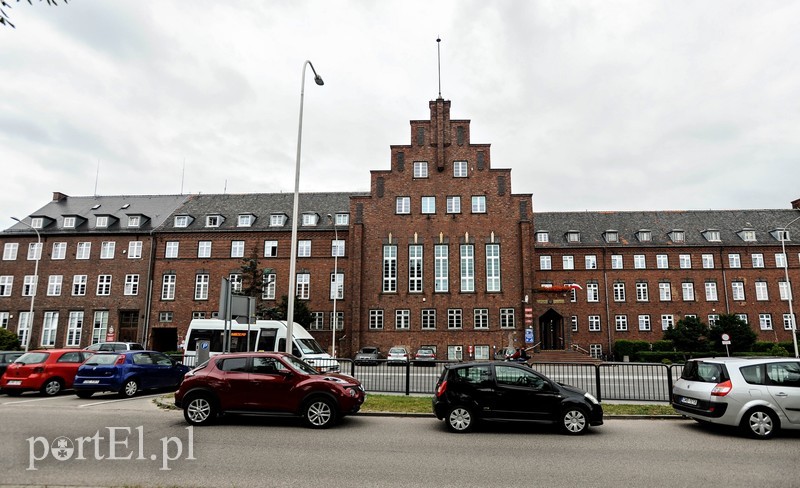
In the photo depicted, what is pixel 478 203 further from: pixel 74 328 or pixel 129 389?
pixel 74 328

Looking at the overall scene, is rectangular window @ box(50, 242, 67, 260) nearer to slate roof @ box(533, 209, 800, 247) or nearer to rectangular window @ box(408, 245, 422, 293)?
rectangular window @ box(408, 245, 422, 293)

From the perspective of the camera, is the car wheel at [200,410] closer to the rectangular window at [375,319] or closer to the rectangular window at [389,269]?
the rectangular window at [375,319]

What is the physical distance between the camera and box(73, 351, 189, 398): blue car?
580 inches

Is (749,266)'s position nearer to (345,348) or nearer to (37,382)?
(345,348)

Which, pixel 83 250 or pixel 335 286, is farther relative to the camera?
pixel 83 250

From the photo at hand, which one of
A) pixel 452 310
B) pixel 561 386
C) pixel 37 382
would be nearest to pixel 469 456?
pixel 561 386

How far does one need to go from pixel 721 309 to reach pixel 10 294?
6561 cm

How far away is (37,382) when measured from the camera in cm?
1570

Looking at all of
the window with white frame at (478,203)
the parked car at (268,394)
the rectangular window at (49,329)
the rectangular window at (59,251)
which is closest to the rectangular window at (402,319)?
the window with white frame at (478,203)

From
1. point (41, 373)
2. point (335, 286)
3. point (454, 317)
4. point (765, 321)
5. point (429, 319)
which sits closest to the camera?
point (41, 373)

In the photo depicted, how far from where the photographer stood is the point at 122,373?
49.2 ft

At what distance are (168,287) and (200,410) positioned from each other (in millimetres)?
35479

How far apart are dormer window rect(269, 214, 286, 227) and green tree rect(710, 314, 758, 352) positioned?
37.9m

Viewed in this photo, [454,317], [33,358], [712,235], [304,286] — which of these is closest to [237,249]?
[304,286]
